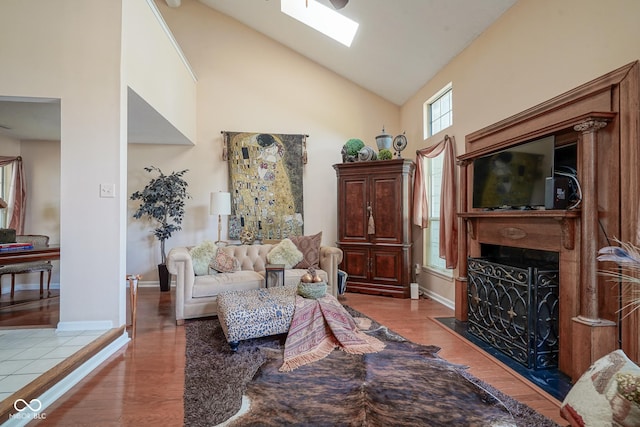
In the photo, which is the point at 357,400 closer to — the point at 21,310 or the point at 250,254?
the point at 250,254

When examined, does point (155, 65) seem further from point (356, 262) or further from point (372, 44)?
point (356, 262)

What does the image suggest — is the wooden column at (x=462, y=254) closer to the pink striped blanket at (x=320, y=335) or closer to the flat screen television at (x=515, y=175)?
the flat screen television at (x=515, y=175)

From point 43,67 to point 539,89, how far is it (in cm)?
431

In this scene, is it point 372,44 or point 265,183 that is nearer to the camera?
point 372,44

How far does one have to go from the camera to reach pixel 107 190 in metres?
2.69

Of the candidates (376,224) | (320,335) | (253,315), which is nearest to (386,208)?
(376,224)

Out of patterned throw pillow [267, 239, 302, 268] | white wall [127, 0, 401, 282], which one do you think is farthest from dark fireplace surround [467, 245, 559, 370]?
white wall [127, 0, 401, 282]

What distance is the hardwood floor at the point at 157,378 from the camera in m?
1.74

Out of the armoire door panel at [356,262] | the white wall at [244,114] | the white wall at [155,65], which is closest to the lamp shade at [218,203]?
the white wall at [244,114]

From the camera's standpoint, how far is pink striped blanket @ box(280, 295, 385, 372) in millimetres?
2439

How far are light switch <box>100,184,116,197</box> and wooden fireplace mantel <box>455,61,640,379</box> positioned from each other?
11.5ft

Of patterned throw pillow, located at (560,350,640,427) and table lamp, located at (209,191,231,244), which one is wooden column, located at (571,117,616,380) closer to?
patterned throw pillow, located at (560,350,640,427)

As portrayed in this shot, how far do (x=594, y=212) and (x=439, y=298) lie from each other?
8.05 feet

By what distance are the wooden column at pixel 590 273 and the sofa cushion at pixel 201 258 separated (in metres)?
3.54
